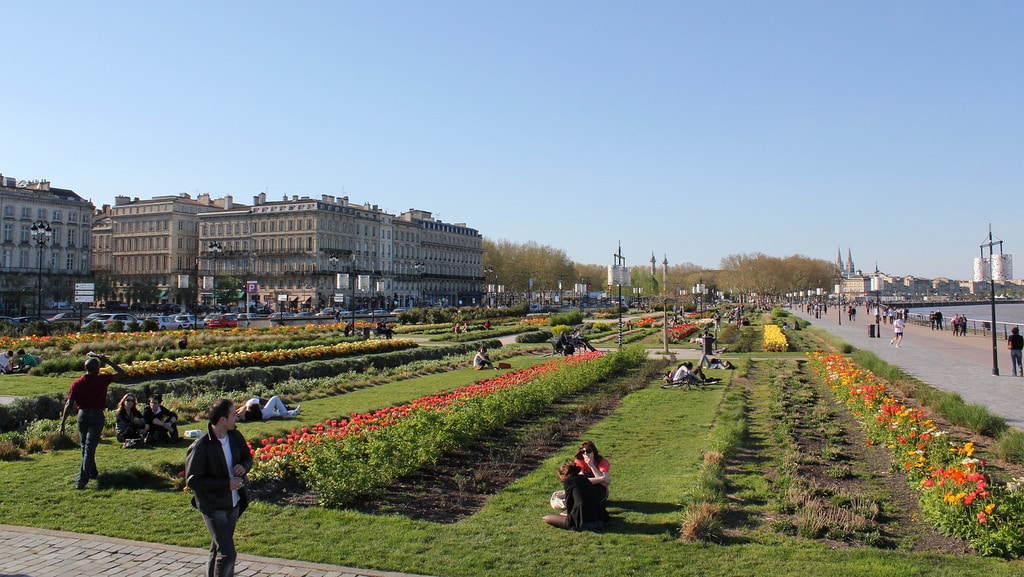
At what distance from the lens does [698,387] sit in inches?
739

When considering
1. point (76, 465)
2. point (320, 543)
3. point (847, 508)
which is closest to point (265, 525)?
point (320, 543)

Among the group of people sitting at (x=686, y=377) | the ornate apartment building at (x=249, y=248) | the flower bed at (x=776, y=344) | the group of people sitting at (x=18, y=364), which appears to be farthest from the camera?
the ornate apartment building at (x=249, y=248)

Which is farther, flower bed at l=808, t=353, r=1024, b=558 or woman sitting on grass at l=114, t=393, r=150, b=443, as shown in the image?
woman sitting on grass at l=114, t=393, r=150, b=443

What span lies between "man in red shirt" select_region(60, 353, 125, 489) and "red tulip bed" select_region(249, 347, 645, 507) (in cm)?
187

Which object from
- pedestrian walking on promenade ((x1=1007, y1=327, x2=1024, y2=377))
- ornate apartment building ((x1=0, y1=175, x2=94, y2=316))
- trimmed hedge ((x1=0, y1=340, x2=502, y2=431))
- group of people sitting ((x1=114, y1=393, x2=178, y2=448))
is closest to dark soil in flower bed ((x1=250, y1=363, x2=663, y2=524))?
group of people sitting ((x1=114, y1=393, x2=178, y2=448))

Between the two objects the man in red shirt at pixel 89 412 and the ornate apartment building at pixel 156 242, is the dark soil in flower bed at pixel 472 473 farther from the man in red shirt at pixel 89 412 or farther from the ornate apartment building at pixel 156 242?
the ornate apartment building at pixel 156 242

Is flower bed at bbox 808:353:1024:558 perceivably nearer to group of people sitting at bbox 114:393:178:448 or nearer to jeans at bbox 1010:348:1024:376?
group of people sitting at bbox 114:393:178:448

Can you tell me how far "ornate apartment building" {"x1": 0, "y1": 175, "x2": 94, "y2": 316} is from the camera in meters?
68.5

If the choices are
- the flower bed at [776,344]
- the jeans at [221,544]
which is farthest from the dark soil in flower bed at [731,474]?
the flower bed at [776,344]

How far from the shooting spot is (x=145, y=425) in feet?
37.3

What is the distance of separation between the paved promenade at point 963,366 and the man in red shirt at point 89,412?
14238mm

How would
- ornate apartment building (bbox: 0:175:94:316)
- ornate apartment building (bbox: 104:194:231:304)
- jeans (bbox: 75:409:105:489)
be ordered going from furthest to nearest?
ornate apartment building (bbox: 104:194:231:304), ornate apartment building (bbox: 0:175:94:316), jeans (bbox: 75:409:105:489)

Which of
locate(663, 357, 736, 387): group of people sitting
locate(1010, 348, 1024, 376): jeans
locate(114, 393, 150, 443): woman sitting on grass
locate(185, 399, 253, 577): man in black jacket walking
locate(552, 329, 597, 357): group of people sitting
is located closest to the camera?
locate(185, 399, 253, 577): man in black jacket walking

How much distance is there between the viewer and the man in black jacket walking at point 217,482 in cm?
543
